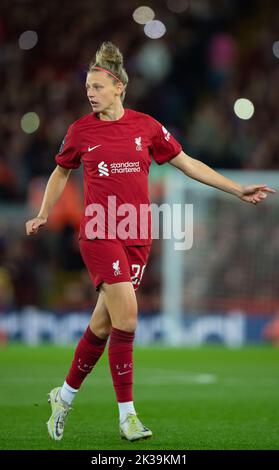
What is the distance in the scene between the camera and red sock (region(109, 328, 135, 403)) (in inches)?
272

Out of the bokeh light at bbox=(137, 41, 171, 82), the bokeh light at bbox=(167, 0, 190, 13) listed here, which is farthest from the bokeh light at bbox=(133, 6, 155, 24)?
the bokeh light at bbox=(137, 41, 171, 82)

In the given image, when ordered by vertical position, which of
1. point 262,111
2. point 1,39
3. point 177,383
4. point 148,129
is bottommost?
point 177,383

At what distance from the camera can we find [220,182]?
7309 millimetres

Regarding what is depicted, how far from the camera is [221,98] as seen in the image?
67.5 ft

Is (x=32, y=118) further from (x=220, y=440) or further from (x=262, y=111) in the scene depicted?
(x=220, y=440)

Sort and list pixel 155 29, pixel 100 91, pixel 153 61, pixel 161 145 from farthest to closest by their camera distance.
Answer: pixel 155 29 < pixel 153 61 < pixel 161 145 < pixel 100 91

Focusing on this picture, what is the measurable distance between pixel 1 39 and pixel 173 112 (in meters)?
3.79

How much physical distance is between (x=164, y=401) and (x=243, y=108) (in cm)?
1119

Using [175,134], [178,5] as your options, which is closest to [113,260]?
[175,134]

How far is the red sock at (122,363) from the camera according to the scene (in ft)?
22.6

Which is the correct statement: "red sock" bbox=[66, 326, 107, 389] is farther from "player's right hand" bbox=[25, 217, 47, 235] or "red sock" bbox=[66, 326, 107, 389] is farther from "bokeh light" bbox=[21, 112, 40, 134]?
"bokeh light" bbox=[21, 112, 40, 134]

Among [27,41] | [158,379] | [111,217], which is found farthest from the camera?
[27,41]

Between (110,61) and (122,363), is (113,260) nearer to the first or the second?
(122,363)
